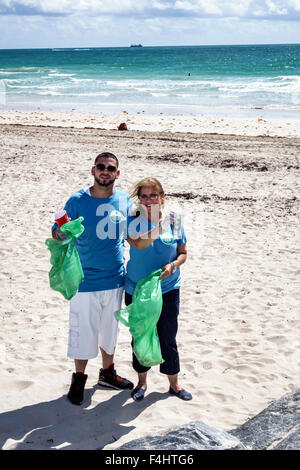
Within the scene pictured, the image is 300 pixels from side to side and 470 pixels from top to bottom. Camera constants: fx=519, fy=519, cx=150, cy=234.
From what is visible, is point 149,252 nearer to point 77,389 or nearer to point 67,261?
point 67,261

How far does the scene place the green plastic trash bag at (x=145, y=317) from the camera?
11.6ft

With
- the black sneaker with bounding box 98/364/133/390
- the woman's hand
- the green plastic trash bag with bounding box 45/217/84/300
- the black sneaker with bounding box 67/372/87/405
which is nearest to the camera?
the green plastic trash bag with bounding box 45/217/84/300

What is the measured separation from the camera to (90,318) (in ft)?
12.4

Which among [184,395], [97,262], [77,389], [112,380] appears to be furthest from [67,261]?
[184,395]

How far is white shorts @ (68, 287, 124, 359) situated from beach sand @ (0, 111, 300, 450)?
1.55ft

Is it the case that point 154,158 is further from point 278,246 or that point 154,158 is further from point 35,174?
point 278,246

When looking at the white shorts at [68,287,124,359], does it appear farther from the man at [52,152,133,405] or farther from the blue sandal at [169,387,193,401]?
the blue sandal at [169,387,193,401]

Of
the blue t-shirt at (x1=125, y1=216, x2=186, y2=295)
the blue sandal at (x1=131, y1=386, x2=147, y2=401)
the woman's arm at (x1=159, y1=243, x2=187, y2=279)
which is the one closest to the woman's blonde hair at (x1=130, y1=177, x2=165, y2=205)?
the blue t-shirt at (x1=125, y1=216, x2=186, y2=295)

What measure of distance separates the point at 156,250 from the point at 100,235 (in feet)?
1.34

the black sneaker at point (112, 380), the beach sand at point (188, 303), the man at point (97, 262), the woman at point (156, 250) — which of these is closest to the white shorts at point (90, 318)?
the man at point (97, 262)

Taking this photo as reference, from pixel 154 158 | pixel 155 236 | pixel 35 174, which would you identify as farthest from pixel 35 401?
pixel 154 158

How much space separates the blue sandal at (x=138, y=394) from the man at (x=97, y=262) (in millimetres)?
396

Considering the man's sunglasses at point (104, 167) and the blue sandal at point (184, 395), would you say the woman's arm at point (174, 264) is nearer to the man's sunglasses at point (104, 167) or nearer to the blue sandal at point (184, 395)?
the man's sunglasses at point (104, 167)

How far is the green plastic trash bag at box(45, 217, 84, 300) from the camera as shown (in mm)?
3512
